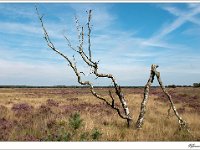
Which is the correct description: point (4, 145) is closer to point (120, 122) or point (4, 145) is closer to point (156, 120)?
point (120, 122)

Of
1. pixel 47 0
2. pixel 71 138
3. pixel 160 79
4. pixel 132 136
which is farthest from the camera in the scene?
pixel 160 79

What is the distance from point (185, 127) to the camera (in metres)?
11.5

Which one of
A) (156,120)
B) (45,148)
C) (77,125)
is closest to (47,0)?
(45,148)

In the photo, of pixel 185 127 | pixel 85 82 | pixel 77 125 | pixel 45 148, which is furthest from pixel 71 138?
pixel 185 127

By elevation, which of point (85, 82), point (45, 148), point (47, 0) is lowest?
point (45, 148)

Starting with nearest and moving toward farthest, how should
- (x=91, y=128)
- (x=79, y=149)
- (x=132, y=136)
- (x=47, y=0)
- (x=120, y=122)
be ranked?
(x=79, y=149) → (x=47, y=0) → (x=132, y=136) → (x=91, y=128) → (x=120, y=122)

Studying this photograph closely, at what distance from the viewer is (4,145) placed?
7.57 meters

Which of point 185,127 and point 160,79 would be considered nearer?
Answer: point 185,127

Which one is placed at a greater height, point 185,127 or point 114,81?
point 114,81

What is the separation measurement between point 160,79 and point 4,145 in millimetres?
6645

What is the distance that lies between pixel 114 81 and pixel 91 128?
2.03 metres

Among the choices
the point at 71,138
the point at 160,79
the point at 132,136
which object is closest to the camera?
the point at 71,138

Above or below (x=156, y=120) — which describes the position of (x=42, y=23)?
above

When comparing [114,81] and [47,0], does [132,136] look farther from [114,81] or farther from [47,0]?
[47,0]
